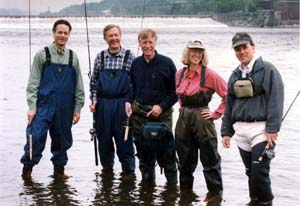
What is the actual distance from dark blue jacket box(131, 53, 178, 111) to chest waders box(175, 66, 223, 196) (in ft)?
0.91

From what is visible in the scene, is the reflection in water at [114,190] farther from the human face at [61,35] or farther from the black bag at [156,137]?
the human face at [61,35]

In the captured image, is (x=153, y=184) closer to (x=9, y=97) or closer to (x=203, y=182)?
(x=203, y=182)

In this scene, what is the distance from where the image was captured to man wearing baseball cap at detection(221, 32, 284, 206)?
21.5 ft

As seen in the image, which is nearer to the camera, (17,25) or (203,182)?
(203,182)

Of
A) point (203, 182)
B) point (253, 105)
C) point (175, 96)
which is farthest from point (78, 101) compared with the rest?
point (253, 105)

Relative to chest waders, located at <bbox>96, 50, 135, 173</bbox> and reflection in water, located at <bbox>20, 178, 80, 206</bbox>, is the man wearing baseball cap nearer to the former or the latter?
chest waders, located at <bbox>96, 50, 135, 173</bbox>

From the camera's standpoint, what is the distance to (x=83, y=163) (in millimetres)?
9992

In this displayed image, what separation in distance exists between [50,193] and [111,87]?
146 cm

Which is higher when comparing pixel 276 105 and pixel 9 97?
pixel 276 105

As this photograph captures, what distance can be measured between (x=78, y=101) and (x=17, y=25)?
108050mm

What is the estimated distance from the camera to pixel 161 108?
7.82 m

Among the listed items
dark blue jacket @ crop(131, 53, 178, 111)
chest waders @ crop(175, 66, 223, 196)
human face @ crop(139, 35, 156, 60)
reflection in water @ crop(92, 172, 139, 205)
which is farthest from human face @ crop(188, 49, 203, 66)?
reflection in water @ crop(92, 172, 139, 205)

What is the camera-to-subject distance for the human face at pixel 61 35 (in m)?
8.22

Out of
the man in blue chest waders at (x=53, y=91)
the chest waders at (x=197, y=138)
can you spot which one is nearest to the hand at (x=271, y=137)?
the chest waders at (x=197, y=138)
